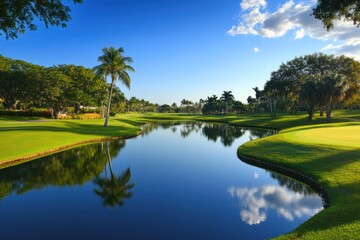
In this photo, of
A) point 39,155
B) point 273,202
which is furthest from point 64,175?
point 273,202

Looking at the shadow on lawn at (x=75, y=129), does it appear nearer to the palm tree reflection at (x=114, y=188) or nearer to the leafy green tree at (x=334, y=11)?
the palm tree reflection at (x=114, y=188)

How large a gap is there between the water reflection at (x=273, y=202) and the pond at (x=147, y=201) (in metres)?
0.05

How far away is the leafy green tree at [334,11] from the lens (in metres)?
16.0

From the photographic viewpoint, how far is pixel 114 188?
15.9m

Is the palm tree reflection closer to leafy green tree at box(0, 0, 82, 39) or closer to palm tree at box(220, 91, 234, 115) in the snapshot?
leafy green tree at box(0, 0, 82, 39)

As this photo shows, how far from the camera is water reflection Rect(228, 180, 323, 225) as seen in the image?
38.9ft

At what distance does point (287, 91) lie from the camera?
8125cm

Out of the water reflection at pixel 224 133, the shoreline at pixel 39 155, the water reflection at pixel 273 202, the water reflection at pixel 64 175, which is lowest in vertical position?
the water reflection at pixel 224 133

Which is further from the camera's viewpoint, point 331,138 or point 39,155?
point 331,138

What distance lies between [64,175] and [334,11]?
2347 centimetres

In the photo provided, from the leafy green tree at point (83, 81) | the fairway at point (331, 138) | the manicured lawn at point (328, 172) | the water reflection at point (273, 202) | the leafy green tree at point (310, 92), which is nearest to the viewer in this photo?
the manicured lawn at point (328, 172)

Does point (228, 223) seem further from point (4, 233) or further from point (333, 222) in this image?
point (4, 233)

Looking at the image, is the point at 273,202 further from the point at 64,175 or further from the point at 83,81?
the point at 83,81

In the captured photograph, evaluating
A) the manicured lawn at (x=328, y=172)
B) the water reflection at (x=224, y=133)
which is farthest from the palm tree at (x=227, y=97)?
the manicured lawn at (x=328, y=172)
